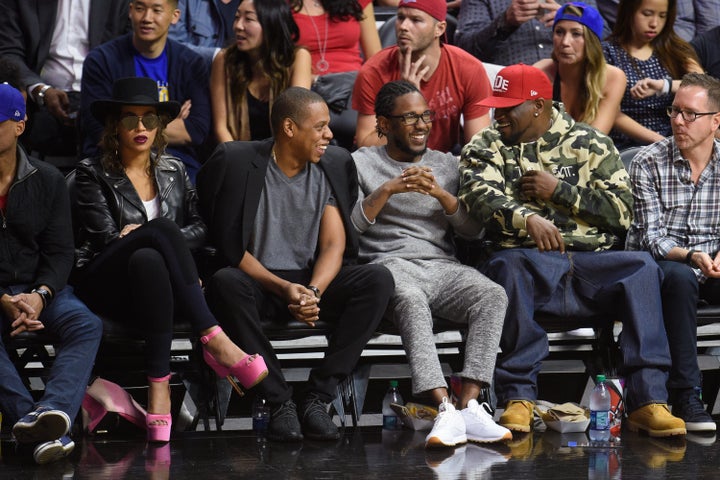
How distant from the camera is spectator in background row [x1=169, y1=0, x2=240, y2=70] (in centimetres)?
656

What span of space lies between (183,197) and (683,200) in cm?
219

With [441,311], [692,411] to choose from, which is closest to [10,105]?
[441,311]

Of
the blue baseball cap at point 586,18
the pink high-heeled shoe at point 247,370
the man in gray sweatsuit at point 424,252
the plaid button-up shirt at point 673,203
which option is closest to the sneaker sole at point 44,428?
the pink high-heeled shoe at point 247,370

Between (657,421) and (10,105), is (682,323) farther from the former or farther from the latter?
(10,105)

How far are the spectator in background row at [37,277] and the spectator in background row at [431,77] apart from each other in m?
1.68

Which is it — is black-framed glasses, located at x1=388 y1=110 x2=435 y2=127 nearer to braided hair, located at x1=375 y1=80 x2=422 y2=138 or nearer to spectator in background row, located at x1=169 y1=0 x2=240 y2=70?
braided hair, located at x1=375 y1=80 x2=422 y2=138

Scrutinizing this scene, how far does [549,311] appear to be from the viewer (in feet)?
16.4

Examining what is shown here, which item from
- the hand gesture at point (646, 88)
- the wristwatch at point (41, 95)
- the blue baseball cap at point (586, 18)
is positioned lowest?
the wristwatch at point (41, 95)

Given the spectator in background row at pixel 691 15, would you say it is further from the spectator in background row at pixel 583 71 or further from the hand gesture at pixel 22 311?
the hand gesture at pixel 22 311

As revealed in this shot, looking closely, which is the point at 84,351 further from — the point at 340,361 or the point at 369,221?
the point at 369,221

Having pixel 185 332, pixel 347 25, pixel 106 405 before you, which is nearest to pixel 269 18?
pixel 347 25

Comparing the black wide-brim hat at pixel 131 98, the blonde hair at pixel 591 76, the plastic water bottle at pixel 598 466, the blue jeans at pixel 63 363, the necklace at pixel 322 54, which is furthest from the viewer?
the necklace at pixel 322 54

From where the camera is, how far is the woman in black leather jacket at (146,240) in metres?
4.51

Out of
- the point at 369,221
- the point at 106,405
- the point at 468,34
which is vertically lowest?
the point at 106,405
